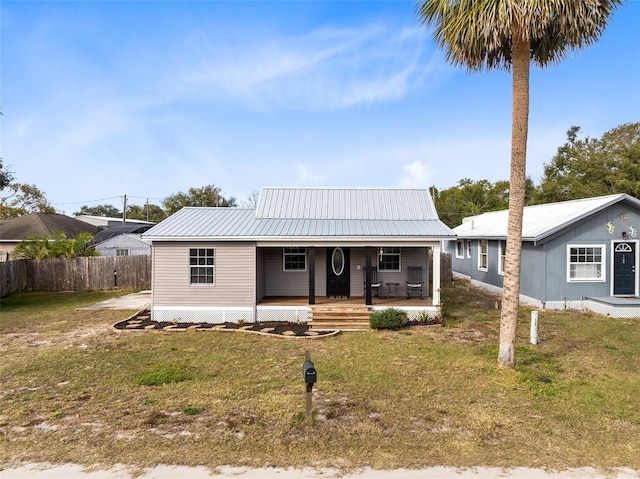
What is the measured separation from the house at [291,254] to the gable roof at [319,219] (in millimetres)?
34

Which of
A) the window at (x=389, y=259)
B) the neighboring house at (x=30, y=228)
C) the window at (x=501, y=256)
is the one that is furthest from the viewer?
the neighboring house at (x=30, y=228)

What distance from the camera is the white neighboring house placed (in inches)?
935

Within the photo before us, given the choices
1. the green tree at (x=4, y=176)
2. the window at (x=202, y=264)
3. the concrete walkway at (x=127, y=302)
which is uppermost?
the green tree at (x=4, y=176)

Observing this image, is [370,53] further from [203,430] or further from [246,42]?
[203,430]

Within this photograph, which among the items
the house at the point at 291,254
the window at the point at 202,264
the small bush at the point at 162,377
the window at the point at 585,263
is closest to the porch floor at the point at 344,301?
the house at the point at 291,254

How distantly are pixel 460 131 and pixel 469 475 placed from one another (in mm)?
17655

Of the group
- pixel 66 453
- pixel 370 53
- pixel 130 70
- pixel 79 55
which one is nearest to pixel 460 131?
pixel 370 53

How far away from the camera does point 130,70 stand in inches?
584

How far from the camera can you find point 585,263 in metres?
14.2

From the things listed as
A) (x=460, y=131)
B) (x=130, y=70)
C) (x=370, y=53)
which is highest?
(x=370, y=53)

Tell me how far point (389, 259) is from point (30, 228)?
28.7 meters

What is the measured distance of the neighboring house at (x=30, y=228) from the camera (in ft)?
88.1

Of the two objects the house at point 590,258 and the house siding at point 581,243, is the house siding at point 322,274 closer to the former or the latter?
the house at point 590,258

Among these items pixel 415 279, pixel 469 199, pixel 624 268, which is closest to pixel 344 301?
pixel 415 279
